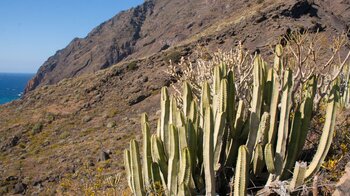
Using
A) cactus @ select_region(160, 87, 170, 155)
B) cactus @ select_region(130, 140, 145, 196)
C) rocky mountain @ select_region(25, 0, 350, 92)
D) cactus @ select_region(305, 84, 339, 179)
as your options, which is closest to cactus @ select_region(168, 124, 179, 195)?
cactus @ select_region(160, 87, 170, 155)

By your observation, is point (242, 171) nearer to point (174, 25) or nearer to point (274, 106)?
point (274, 106)

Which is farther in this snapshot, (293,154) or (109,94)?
(109,94)

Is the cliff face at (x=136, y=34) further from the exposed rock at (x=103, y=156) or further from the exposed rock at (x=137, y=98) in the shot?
the exposed rock at (x=103, y=156)

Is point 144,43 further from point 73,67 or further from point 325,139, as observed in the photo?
point 325,139

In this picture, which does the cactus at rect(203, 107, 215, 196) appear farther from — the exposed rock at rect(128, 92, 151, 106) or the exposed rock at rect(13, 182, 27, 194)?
the exposed rock at rect(128, 92, 151, 106)

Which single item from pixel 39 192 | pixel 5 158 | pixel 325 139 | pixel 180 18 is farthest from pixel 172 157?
pixel 180 18

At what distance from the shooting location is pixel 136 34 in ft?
231

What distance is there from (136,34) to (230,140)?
66400mm

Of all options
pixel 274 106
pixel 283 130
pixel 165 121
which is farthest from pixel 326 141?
pixel 165 121

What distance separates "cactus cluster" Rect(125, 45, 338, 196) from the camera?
15.6 feet

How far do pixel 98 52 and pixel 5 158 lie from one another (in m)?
52.7

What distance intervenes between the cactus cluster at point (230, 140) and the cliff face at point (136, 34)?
44203 mm

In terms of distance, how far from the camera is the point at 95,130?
2292 centimetres

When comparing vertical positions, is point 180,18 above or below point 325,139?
above
